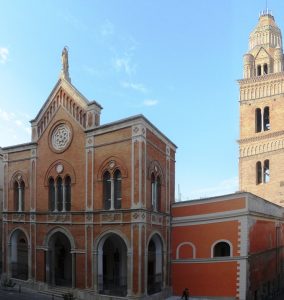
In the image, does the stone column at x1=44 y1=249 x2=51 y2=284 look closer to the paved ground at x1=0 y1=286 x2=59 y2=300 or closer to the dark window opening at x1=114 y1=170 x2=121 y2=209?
the paved ground at x1=0 y1=286 x2=59 y2=300

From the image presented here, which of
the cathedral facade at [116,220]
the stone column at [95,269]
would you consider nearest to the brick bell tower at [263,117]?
the cathedral facade at [116,220]

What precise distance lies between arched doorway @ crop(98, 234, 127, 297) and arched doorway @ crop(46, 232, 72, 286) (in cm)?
272

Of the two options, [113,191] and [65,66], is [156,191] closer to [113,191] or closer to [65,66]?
[113,191]

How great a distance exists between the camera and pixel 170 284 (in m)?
26.1

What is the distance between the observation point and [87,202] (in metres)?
25.7

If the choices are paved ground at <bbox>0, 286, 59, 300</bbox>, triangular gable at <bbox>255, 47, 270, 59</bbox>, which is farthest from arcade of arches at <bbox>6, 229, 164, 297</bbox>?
triangular gable at <bbox>255, 47, 270, 59</bbox>

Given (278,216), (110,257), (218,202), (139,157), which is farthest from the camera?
(278,216)

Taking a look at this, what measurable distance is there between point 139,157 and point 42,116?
9867 millimetres

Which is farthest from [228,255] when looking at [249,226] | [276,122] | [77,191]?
[276,122]

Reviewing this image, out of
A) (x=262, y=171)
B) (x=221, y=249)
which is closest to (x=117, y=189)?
(x=221, y=249)

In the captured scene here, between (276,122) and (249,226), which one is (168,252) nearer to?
(249,226)

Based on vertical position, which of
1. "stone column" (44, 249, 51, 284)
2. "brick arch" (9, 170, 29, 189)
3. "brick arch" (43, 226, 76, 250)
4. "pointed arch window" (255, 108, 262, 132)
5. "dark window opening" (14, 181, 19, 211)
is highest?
"pointed arch window" (255, 108, 262, 132)

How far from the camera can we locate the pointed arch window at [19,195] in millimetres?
29808

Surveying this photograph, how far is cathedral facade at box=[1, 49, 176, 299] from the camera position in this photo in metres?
23.8
